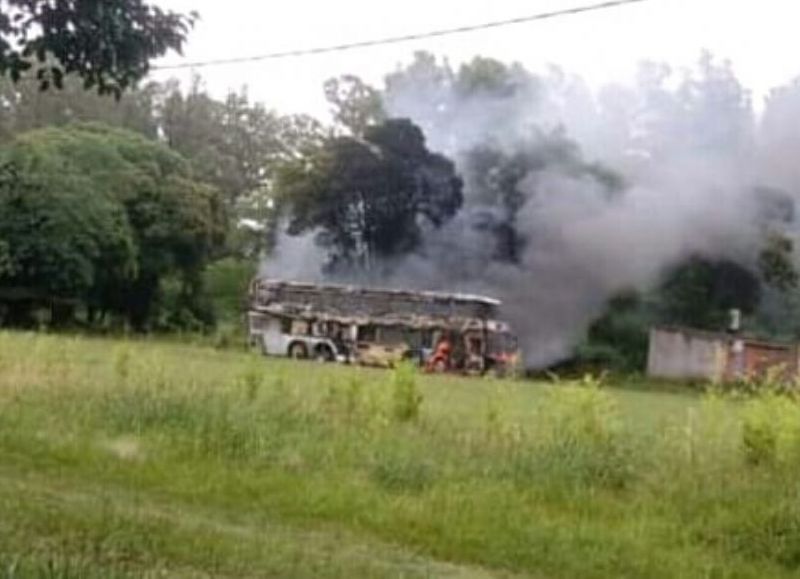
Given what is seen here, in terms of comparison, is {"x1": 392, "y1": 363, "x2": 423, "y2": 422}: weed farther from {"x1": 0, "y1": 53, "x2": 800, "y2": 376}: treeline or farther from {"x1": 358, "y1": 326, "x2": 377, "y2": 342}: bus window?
{"x1": 358, "y1": 326, "x2": 377, "y2": 342}: bus window

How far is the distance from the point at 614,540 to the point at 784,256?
1167 inches

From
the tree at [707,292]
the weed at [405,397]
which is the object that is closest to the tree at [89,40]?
the weed at [405,397]

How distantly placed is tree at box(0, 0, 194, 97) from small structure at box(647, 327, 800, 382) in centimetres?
2987

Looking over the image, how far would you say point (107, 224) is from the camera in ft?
131

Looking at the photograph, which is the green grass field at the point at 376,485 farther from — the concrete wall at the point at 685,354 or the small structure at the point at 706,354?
the concrete wall at the point at 685,354

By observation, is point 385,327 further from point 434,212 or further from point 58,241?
point 58,241

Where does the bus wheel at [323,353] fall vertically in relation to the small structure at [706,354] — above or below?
below

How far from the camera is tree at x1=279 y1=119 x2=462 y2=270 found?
40.9m

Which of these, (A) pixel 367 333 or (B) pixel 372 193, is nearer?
(A) pixel 367 333

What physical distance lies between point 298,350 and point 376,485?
30.5 metres

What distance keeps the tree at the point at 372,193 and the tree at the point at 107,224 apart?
3299 mm

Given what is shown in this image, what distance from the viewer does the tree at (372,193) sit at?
4094 centimetres

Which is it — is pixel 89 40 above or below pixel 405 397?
above

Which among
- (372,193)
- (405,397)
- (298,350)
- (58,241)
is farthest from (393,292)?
(405,397)
